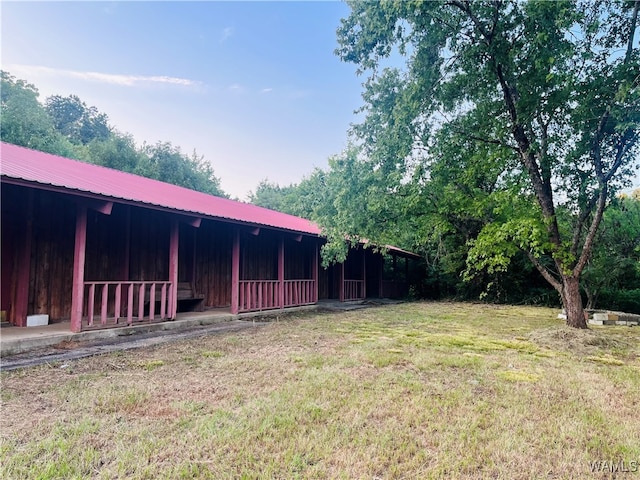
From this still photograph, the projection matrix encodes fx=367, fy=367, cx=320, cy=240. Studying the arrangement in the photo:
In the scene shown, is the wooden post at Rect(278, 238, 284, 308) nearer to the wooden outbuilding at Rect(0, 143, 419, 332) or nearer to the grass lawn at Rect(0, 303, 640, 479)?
the wooden outbuilding at Rect(0, 143, 419, 332)

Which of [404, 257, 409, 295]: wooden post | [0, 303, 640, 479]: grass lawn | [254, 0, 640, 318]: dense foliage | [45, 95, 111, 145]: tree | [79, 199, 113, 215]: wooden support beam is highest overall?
[45, 95, 111, 145]: tree

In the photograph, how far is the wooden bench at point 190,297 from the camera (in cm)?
842

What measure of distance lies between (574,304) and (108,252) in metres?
9.46

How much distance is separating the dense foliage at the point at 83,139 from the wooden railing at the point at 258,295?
54.0 feet

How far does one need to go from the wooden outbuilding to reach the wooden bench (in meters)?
0.03

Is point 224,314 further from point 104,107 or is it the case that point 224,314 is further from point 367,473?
point 104,107

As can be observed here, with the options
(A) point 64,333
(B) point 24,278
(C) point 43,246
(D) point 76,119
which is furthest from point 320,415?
(D) point 76,119

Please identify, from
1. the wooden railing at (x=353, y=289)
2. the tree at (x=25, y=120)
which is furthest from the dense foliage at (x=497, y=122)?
the tree at (x=25, y=120)

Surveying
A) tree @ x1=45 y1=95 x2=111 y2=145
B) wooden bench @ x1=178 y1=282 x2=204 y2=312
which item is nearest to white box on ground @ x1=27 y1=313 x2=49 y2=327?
wooden bench @ x1=178 y1=282 x2=204 y2=312

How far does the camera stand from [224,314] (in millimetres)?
8391

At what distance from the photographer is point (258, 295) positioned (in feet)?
31.1

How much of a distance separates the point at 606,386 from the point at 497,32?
6.27 m

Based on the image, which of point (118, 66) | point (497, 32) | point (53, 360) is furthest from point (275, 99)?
point (53, 360)

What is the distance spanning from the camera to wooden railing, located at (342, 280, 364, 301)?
1436 centimetres
